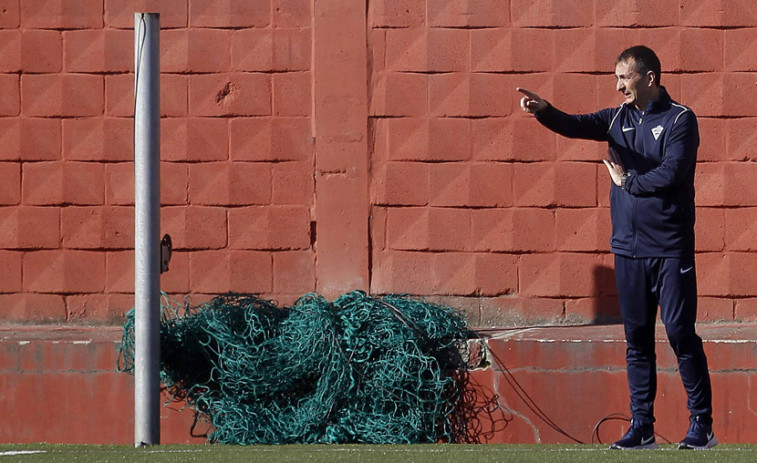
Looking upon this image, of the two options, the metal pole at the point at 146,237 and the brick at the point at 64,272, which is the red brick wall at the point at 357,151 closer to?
the brick at the point at 64,272

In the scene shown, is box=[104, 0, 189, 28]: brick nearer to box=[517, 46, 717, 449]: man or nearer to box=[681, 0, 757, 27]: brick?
box=[517, 46, 717, 449]: man

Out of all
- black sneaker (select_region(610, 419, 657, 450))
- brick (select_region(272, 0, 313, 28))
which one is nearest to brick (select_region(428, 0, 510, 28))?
brick (select_region(272, 0, 313, 28))

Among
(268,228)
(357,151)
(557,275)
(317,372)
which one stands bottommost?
(317,372)

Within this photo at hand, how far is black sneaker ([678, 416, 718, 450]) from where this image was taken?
5176mm

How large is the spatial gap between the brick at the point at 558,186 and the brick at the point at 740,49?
3.44ft

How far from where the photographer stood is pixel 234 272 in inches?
279

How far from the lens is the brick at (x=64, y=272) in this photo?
23.3ft

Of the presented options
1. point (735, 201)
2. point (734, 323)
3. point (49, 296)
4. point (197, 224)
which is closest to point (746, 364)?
point (734, 323)

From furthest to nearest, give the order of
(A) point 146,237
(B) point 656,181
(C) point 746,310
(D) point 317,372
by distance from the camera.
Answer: (C) point 746,310 < (D) point 317,372 < (A) point 146,237 < (B) point 656,181

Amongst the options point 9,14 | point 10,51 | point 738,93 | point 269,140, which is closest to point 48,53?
point 10,51

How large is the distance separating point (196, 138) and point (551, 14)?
230 centimetres

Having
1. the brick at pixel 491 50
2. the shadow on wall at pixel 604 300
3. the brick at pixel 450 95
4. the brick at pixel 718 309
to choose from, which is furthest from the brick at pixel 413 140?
the brick at pixel 718 309

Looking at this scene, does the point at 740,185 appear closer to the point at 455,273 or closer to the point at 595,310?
the point at 595,310

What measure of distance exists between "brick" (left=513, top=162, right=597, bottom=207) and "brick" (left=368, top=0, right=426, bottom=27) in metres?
1.16
